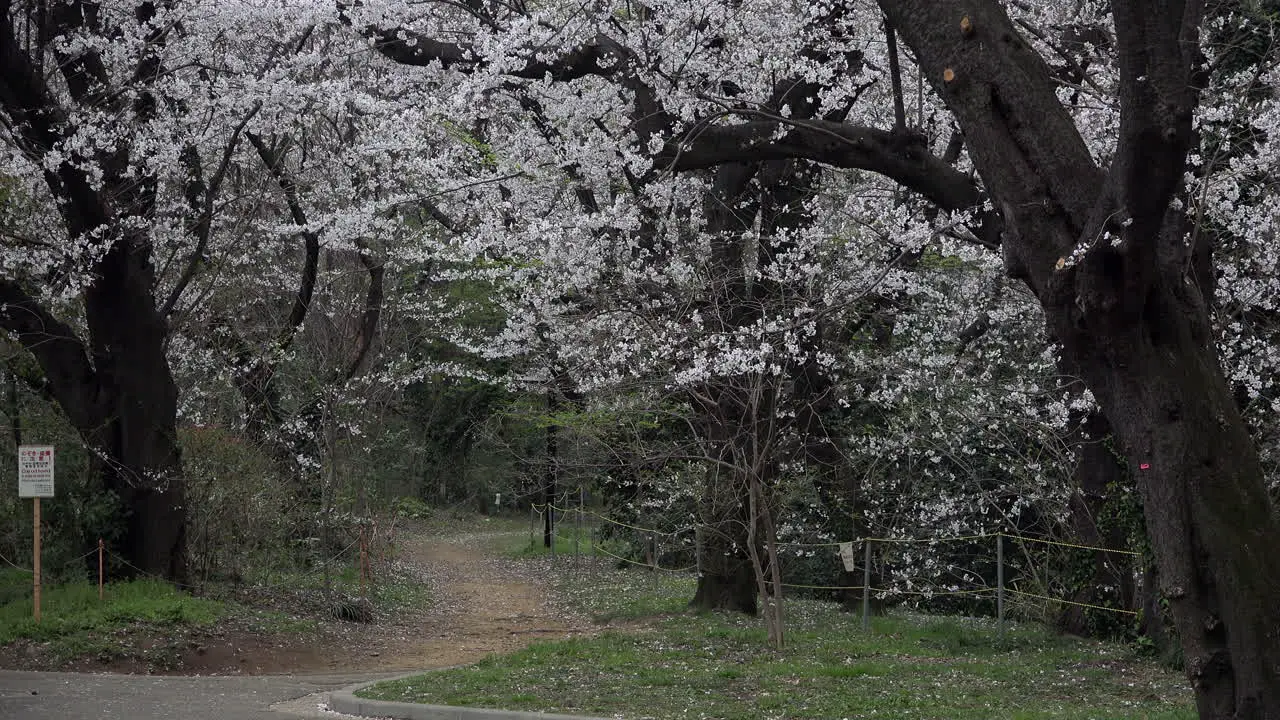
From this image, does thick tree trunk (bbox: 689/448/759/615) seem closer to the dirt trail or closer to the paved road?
the dirt trail

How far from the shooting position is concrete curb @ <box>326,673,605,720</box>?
8375mm

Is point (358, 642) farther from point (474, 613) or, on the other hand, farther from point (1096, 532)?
point (1096, 532)

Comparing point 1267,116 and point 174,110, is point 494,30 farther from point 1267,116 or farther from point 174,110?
point 1267,116

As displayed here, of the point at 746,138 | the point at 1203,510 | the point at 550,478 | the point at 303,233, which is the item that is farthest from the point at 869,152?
the point at 550,478

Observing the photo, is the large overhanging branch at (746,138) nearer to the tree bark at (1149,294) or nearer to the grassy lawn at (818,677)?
the tree bark at (1149,294)

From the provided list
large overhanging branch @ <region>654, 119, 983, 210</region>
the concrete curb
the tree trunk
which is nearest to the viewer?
the concrete curb

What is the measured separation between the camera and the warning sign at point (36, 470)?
1331cm

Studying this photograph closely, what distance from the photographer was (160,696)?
10570 millimetres

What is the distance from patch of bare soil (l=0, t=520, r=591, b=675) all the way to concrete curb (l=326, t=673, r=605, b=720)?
4.04m

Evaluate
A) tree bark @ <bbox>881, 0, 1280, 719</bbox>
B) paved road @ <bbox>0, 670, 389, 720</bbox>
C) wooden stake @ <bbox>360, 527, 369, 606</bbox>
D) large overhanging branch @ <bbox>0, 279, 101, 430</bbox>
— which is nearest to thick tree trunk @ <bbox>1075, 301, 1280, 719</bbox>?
tree bark @ <bbox>881, 0, 1280, 719</bbox>

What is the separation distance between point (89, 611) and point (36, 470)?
1.75 m

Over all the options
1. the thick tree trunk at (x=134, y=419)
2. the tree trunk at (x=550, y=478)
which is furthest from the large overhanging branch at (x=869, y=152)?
the tree trunk at (x=550, y=478)

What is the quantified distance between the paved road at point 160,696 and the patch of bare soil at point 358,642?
2.37 ft

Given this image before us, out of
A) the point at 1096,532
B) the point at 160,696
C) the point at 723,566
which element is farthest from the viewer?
the point at 723,566
